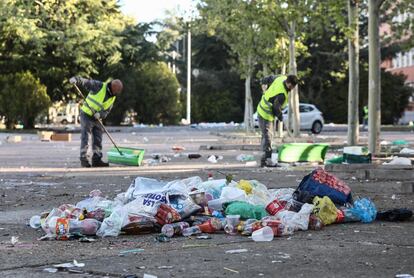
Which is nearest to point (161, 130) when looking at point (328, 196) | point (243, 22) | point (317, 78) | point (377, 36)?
point (243, 22)

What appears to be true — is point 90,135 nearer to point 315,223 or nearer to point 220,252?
point 315,223

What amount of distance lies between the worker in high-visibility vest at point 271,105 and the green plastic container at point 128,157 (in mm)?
2637

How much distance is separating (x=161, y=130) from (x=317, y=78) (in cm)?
2168

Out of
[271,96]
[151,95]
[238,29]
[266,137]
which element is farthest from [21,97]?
[271,96]

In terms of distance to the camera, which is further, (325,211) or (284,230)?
(325,211)

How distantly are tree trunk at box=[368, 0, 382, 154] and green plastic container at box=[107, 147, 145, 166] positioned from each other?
4979 millimetres

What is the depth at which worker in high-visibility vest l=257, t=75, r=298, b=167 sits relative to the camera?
50.6 feet

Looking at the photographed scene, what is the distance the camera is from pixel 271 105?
15.5 metres

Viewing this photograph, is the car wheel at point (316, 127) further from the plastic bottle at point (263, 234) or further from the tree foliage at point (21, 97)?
the plastic bottle at point (263, 234)

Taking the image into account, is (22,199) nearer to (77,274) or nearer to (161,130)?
(77,274)

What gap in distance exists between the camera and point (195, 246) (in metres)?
6.65

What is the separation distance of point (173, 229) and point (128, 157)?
9381mm

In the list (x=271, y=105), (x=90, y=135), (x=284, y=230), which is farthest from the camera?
(x=90, y=135)

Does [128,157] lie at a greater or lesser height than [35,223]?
greater
